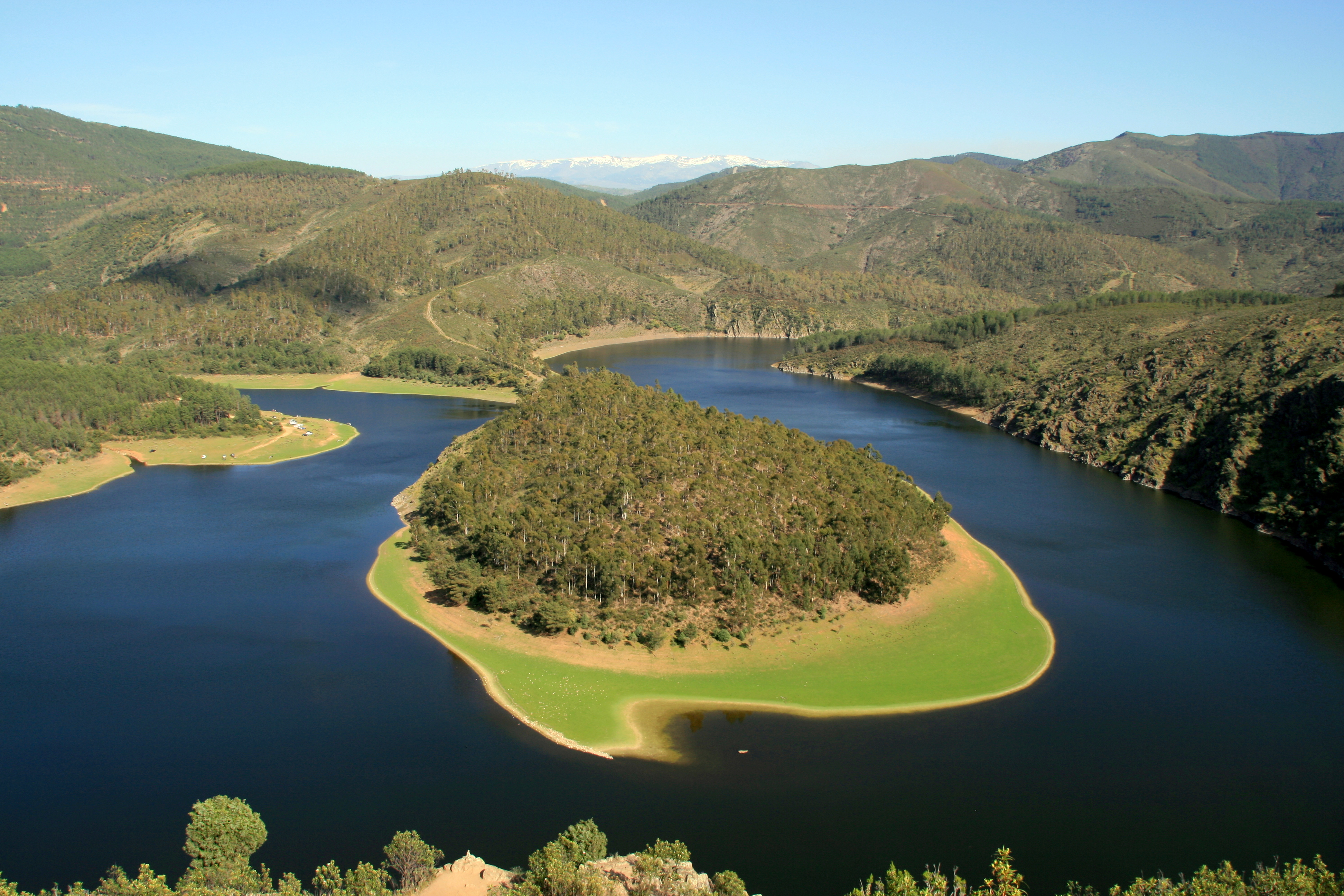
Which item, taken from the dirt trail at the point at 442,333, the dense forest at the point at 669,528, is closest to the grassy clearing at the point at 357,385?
the dirt trail at the point at 442,333

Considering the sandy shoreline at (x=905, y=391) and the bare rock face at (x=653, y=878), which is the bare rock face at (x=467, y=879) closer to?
the bare rock face at (x=653, y=878)

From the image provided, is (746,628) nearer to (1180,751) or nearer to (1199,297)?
(1180,751)

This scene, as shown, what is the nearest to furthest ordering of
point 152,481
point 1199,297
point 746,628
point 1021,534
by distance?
point 746,628 < point 1021,534 < point 152,481 < point 1199,297

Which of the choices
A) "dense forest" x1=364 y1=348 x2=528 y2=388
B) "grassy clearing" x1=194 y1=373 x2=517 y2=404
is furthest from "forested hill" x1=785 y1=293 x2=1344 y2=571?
"grassy clearing" x1=194 y1=373 x2=517 y2=404

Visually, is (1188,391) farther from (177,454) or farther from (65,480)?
(65,480)

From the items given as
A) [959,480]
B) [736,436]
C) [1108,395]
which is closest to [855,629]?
[736,436]

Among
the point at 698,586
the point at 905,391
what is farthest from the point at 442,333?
the point at 698,586
